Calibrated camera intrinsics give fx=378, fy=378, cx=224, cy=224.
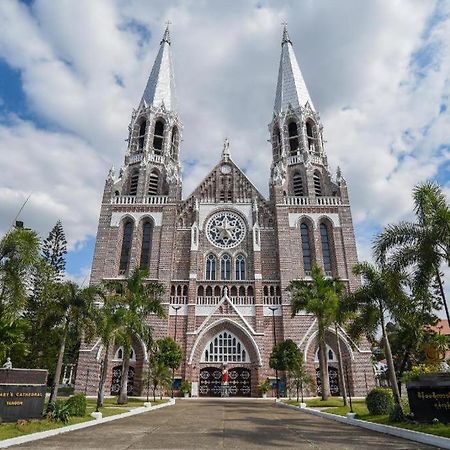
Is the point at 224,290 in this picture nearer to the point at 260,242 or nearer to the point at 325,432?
the point at 260,242

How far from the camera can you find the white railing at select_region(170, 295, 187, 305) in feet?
116

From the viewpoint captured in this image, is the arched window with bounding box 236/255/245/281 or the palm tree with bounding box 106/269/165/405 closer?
the palm tree with bounding box 106/269/165/405

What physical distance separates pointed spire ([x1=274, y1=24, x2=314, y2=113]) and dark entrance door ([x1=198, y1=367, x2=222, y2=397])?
32.6 metres

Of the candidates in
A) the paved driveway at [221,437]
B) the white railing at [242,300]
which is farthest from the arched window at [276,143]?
the paved driveway at [221,437]

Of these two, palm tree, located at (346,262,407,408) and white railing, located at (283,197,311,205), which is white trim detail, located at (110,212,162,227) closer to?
white railing, located at (283,197,311,205)

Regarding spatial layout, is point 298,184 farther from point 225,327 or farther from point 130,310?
point 130,310

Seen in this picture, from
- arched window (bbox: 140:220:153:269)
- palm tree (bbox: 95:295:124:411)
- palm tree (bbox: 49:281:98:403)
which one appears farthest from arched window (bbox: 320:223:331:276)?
palm tree (bbox: 49:281:98:403)

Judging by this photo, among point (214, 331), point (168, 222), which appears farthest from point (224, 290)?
point (168, 222)

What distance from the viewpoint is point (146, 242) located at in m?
39.1

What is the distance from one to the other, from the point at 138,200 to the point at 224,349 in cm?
1784

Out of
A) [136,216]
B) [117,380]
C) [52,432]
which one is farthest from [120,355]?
[52,432]

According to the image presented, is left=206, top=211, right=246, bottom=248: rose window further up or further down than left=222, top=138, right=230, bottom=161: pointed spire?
further down

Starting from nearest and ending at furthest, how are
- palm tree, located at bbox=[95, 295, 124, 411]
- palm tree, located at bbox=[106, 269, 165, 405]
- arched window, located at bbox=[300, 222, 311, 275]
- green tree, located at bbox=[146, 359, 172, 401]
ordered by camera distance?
palm tree, located at bbox=[95, 295, 124, 411] < palm tree, located at bbox=[106, 269, 165, 405] < green tree, located at bbox=[146, 359, 172, 401] < arched window, located at bbox=[300, 222, 311, 275]

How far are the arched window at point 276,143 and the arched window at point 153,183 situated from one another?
593 inches
